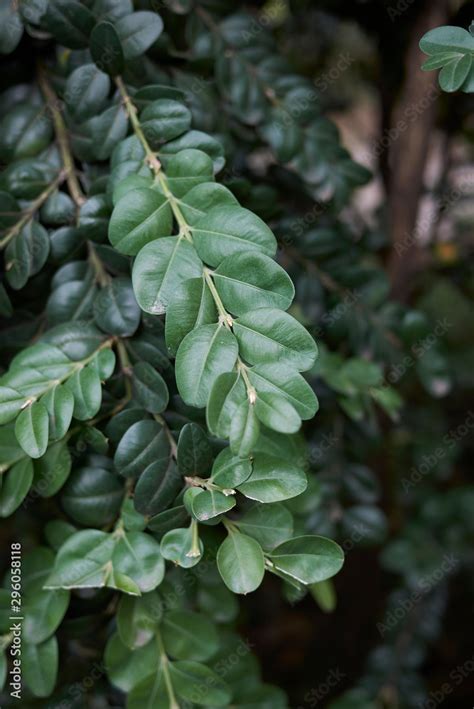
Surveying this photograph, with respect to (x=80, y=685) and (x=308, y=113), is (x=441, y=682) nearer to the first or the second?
(x=80, y=685)

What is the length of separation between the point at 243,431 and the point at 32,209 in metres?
0.42

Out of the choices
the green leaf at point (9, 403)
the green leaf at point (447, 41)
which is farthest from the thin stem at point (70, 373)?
the green leaf at point (447, 41)

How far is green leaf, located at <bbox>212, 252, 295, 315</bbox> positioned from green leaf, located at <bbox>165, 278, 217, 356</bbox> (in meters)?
0.02

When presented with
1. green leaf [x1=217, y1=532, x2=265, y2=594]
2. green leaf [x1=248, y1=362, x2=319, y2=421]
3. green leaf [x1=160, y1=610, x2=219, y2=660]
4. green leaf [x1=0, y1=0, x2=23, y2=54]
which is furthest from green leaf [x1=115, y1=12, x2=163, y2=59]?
green leaf [x1=160, y1=610, x2=219, y2=660]

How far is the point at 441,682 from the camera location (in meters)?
2.07

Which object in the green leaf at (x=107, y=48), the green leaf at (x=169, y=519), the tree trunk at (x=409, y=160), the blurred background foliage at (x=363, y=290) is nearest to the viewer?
the green leaf at (x=169, y=519)

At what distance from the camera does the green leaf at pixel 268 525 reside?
674 millimetres

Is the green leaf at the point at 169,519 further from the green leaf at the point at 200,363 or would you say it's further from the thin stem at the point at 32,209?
the thin stem at the point at 32,209

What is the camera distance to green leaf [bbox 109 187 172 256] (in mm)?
627

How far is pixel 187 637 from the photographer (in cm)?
82

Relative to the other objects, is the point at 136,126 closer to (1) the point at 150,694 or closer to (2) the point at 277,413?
(2) the point at 277,413

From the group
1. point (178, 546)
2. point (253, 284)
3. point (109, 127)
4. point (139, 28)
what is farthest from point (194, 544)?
point (139, 28)

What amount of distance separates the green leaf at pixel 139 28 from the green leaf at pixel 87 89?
0.13 ft

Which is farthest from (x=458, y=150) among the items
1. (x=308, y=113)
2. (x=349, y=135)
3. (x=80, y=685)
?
(x=80, y=685)
